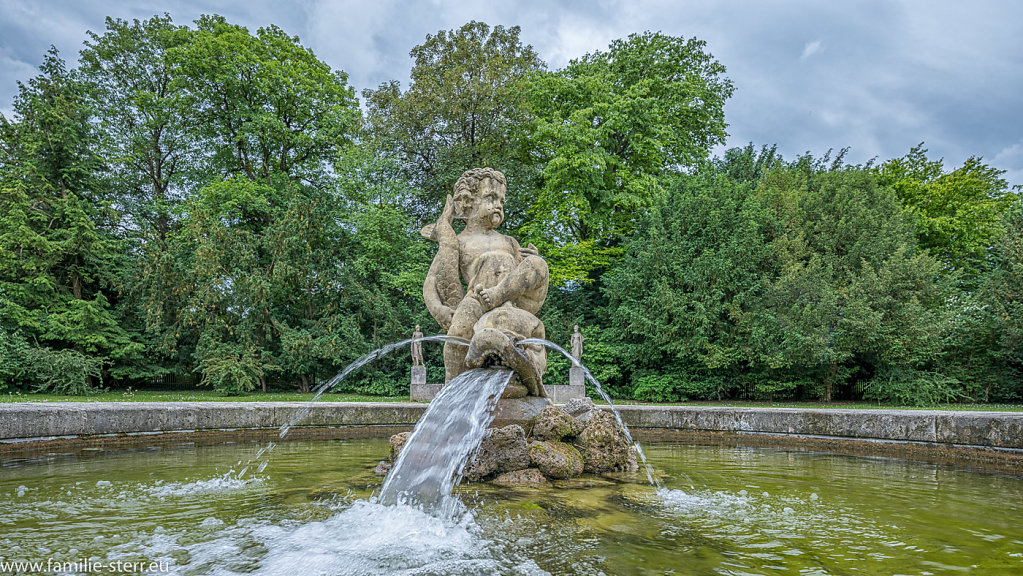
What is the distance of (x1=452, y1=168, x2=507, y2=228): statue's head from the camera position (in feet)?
21.4

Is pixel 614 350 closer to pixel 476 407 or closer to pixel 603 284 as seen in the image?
pixel 603 284

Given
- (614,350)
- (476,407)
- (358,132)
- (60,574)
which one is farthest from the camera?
(358,132)

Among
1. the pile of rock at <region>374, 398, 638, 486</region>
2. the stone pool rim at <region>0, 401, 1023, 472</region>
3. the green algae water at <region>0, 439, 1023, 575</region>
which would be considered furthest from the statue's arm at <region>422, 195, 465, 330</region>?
the stone pool rim at <region>0, 401, 1023, 472</region>

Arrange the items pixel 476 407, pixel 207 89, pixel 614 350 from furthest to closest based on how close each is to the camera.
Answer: pixel 207 89
pixel 614 350
pixel 476 407

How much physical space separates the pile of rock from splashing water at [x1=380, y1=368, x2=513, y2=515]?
186 millimetres

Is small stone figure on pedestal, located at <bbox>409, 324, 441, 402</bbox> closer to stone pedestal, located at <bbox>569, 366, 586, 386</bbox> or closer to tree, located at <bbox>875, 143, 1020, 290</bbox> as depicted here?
stone pedestal, located at <bbox>569, 366, 586, 386</bbox>

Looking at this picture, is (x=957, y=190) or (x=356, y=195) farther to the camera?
(x=957, y=190)

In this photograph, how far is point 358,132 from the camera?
2312 centimetres

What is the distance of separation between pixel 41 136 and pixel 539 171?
16.3 metres

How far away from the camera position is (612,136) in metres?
21.8

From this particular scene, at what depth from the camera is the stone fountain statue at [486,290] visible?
206 inches

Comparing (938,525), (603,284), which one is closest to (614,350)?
(603,284)

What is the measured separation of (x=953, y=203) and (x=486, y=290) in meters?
24.6

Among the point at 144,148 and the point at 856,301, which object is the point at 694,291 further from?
the point at 144,148
